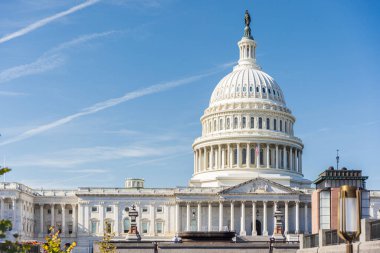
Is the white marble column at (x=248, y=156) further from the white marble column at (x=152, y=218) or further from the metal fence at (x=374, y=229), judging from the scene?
the metal fence at (x=374, y=229)

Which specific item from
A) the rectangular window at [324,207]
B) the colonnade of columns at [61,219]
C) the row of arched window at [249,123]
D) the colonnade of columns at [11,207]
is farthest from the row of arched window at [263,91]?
the rectangular window at [324,207]

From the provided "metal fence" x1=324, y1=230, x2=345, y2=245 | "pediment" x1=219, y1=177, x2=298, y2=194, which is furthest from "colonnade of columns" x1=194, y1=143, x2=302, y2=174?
"metal fence" x1=324, y1=230, x2=345, y2=245

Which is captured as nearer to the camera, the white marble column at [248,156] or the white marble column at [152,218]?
the white marble column at [152,218]

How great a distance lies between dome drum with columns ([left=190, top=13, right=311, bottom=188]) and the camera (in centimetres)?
16275

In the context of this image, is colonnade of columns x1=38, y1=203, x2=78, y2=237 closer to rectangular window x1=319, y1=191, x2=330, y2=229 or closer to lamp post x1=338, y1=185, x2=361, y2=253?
rectangular window x1=319, y1=191, x2=330, y2=229

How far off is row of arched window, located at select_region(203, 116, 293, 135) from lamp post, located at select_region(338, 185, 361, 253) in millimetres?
150670

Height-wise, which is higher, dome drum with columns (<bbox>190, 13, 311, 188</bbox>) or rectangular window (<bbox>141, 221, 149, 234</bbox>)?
dome drum with columns (<bbox>190, 13, 311, 188</bbox>)

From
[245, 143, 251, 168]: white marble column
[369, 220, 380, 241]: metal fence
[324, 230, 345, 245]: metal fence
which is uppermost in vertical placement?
[245, 143, 251, 168]: white marble column

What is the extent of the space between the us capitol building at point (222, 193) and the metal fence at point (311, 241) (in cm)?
10421

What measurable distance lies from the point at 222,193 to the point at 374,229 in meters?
123

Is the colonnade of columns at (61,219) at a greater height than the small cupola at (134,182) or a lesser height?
lesser

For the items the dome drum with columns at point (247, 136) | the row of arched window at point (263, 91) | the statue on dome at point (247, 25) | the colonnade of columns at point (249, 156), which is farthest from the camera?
the statue on dome at point (247, 25)

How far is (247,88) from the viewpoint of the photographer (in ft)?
559

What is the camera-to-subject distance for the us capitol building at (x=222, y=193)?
495ft
